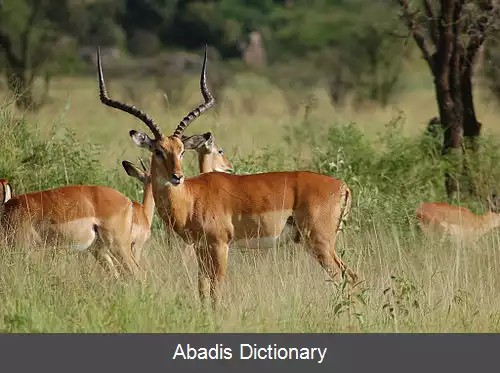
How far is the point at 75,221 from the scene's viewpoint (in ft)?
23.8

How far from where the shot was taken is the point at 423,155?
9.73 m

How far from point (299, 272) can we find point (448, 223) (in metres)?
1.87

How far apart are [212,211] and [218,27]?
→ 34.8 meters

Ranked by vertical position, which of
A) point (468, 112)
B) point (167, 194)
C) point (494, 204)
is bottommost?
point (167, 194)

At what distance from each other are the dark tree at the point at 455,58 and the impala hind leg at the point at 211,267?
138 inches

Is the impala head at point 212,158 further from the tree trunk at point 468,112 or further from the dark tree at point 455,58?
the tree trunk at point 468,112

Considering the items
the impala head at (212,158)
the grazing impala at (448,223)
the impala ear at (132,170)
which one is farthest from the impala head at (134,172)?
the grazing impala at (448,223)

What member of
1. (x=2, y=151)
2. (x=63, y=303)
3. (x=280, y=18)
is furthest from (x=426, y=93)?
(x=63, y=303)

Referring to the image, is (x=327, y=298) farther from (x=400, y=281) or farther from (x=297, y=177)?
(x=297, y=177)

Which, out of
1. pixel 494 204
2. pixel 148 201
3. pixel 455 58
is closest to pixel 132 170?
pixel 148 201

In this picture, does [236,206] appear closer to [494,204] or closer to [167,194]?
[167,194]

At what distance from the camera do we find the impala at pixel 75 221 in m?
7.25

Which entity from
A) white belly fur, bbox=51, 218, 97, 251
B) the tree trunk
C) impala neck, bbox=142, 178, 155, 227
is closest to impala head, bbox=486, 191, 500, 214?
the tree trunk

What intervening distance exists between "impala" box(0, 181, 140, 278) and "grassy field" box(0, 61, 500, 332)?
17 centimetres
